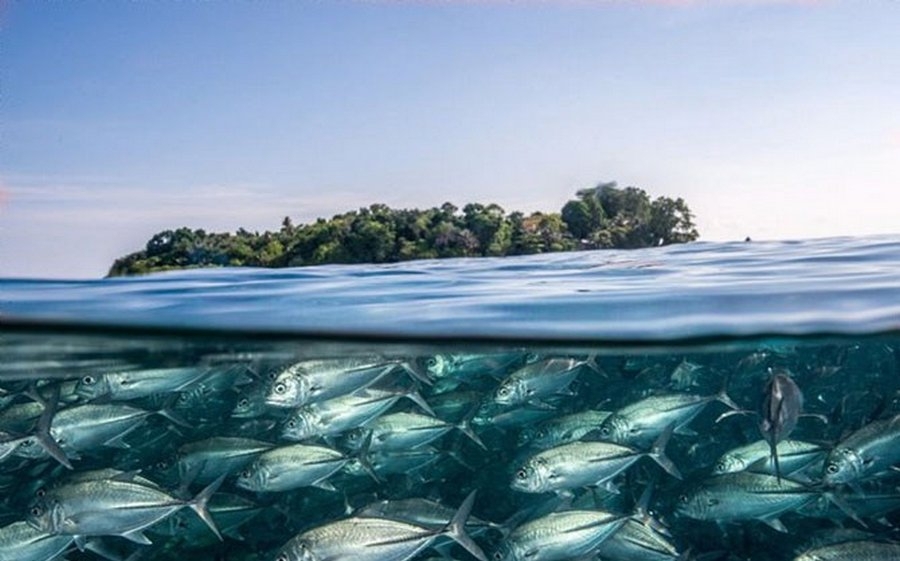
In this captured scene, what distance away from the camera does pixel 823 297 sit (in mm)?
9656

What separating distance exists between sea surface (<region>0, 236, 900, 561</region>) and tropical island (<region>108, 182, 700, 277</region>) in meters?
0.24

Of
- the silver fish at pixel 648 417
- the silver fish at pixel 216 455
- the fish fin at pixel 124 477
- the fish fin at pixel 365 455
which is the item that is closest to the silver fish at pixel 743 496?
the silver fish at pixel 648 417

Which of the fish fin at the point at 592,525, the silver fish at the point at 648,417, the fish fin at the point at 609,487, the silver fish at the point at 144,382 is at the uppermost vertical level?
the silver fish at the point at 144,382

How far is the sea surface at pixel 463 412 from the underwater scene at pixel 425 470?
23mm


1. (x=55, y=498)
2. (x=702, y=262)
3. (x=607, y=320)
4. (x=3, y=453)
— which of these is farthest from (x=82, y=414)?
(x=702, y=262)

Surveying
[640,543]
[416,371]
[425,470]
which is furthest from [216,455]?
[640,543]

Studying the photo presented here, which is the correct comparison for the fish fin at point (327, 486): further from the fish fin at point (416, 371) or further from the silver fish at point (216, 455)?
the fish fin at point (416, 371)

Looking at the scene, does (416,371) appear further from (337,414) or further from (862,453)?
(862,453)

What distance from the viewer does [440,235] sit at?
10734 mm

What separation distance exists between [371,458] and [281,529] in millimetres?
1298

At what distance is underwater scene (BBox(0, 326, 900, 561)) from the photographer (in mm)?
6055

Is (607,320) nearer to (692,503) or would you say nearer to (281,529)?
(692,503)

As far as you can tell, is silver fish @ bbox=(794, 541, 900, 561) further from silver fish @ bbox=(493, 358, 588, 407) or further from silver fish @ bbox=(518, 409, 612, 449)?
silver fish @ bbox=(493, 358, 588, 407)

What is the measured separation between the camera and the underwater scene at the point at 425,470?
605cm
